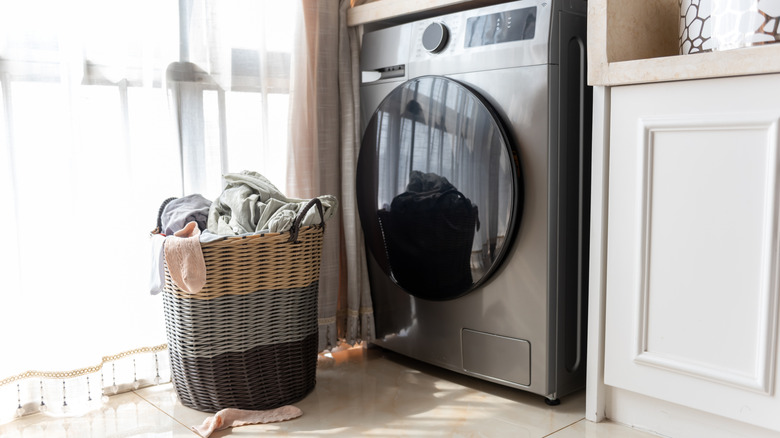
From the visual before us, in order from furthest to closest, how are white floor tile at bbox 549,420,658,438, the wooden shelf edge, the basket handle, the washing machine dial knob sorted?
the washing machine dial knob
the basket handle
white floor tile at bbox 549,420,658,438
the wooden shelf edge

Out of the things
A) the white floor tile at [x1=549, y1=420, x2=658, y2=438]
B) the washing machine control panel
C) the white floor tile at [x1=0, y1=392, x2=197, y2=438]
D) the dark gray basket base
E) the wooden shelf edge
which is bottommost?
the white floor tile at [x1=0, y1=392, x2=197, y2=438]

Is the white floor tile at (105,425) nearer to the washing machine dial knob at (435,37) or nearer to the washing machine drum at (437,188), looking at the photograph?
the washing machine drum at (437,188)

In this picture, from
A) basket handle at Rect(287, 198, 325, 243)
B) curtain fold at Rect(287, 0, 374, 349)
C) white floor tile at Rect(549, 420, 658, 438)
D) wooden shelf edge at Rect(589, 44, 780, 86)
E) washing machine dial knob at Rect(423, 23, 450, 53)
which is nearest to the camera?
wooden shelf edge at Rect(589, 44, 780, 86)

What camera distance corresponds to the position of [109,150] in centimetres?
162

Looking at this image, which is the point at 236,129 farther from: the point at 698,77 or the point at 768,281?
the point at 768,281

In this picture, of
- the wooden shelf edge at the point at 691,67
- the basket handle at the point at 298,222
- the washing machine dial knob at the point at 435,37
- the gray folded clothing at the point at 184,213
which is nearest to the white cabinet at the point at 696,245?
the wooden shelf edge at the point at 691,67

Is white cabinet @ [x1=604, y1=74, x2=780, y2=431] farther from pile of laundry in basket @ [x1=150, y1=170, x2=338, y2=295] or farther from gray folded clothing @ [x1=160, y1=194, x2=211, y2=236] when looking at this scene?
gray folded clothing @ [x1=160, y1=194, x2=211, y2=236]

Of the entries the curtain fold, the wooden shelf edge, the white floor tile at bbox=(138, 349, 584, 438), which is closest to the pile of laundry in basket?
the curtain fold

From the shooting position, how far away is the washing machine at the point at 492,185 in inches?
58.4

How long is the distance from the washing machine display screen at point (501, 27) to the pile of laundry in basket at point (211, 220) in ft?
1.70

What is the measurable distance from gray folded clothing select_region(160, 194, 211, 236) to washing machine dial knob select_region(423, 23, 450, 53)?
0.67 metres

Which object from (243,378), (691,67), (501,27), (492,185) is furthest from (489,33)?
(243,378)

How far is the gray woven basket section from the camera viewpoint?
1.50 m

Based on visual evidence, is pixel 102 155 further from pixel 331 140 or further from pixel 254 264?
pixel 331 140
